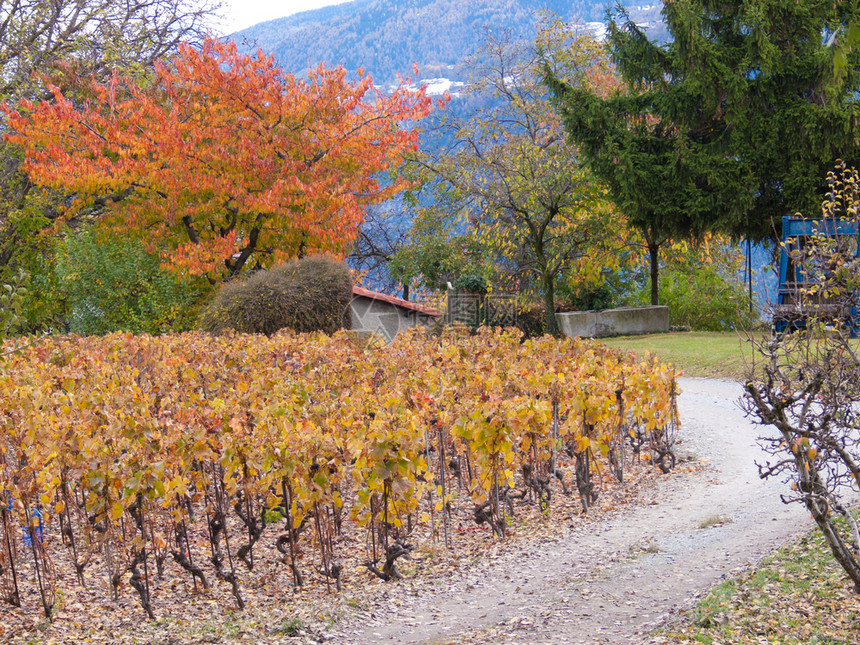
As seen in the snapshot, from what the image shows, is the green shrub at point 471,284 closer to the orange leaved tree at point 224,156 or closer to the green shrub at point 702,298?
the orange leaved tree at point 224,156

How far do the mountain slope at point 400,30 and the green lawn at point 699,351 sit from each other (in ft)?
243

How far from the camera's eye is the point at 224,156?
1361cm

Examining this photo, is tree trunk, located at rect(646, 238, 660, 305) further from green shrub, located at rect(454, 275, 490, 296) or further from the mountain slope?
the mountain slope

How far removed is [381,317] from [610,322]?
7.21 m

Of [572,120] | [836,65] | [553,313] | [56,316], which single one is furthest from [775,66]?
[836,65]

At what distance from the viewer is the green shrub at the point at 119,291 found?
1272 cm

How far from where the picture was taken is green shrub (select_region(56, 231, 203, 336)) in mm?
12719

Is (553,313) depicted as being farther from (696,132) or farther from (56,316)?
(56,316)

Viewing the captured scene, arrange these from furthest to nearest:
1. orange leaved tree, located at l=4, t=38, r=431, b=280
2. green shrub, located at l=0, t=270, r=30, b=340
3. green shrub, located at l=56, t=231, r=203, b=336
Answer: orange leaved tree, located at l=4, t=38, r=431, b=280 < green shrub, located at l=56, t=231, r=203, b=336 < green shrub, located at l=0, t=270, r=30, b=340

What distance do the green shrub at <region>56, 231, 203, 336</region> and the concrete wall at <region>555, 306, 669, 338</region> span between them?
9.66 m

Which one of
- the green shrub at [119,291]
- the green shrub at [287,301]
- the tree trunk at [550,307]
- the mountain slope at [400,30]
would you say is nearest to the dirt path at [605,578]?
the green shrub at [287,301]

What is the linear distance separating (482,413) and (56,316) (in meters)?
14.5

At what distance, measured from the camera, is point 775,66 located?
1644cm

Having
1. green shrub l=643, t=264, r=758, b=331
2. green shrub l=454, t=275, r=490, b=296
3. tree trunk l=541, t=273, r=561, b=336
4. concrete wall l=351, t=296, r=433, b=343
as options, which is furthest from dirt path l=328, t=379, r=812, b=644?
green shrub l=643, t=264, r=758, b=331
